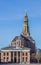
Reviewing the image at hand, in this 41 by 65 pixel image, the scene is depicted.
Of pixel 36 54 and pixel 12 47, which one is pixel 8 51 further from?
pixel 36 54

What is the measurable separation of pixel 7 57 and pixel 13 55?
3.03 metres

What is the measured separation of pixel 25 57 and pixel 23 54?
1723 millimetres

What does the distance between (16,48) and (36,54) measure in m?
11.9

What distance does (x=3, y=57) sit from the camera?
18912 centimetres

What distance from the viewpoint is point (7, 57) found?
618 feet

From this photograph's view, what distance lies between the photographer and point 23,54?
187875 millimetres

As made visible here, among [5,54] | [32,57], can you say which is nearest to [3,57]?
[5,54]

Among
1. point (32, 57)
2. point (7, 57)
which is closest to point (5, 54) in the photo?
point (7, 57)

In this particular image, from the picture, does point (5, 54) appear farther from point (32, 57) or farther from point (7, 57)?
point (32, 57)

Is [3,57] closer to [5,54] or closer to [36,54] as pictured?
[5,54]

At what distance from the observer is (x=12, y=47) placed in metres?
190

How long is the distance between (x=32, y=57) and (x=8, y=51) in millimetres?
12408

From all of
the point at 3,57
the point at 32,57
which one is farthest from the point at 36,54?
the point at 3,57

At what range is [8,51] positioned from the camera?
7387 inches
